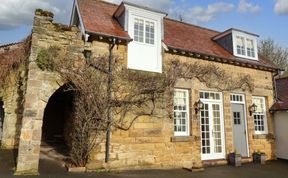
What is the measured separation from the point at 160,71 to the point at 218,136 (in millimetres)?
4191

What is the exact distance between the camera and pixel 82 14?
988 centimetres

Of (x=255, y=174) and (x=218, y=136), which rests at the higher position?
(x=218, y=136)

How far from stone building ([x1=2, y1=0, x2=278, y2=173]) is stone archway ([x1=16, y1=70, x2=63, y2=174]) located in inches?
1.1

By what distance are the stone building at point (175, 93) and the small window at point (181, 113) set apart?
0.14 ft

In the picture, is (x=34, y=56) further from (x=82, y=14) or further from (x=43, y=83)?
(x=82, y=14)

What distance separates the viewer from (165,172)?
8.70 metres

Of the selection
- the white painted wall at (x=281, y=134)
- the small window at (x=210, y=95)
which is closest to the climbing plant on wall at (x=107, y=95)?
the small window at (x=210, y=95)

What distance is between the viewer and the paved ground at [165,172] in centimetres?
747

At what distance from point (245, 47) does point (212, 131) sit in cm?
527

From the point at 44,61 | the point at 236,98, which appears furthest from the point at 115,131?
the point at 236,98

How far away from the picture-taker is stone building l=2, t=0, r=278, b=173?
8.25m

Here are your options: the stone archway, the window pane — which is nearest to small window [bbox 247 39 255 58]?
the window pane

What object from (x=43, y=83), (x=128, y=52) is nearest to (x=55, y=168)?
(x=43, y=83)

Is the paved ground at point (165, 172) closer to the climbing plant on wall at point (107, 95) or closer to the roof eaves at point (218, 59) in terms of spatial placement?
the climbing plant on wall at point (107, 95)
